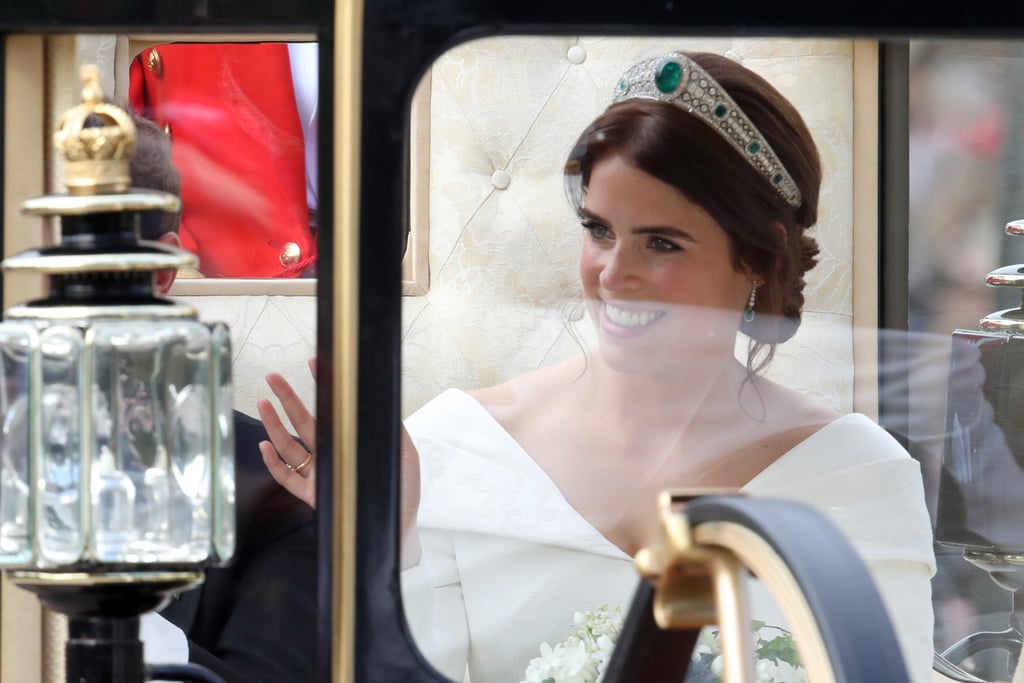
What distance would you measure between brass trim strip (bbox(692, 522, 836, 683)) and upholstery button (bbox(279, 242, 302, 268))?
54 centimetres

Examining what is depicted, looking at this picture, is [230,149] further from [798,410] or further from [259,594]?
[798,410]

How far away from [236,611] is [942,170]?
32.8 inches

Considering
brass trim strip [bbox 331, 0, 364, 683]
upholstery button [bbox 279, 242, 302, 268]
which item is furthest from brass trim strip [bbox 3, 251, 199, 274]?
upholstery button [bbox 279, 242, 302, 268]

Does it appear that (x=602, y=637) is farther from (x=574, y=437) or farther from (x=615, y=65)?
(x=615, y=65)

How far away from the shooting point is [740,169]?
114cm

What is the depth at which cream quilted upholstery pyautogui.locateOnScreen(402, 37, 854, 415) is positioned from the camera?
1.02 meters

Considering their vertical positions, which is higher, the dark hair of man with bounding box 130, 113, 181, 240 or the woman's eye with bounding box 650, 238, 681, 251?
the dark hair of man with bounding box 130, 113, 181, 240

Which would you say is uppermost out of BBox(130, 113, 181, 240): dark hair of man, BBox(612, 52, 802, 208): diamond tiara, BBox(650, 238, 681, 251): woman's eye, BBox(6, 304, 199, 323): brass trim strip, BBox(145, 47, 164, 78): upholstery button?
BBox(145, 47, 164, 78): upholstery button

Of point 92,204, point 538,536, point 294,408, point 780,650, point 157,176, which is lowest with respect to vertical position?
point 780,650

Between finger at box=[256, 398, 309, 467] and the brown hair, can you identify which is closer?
finger at box=[256, 398, 309, 467]

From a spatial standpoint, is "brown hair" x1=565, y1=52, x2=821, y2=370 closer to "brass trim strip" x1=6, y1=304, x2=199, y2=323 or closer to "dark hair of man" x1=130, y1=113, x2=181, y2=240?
"dark hair of man" x1=130, y1=113, x2=181, y2=240

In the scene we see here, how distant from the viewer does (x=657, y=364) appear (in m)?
1.15

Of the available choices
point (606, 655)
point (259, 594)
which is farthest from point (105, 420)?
point (606, 655)

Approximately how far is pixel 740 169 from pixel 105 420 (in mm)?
672
